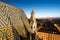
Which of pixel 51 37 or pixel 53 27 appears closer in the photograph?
pixel 51 37

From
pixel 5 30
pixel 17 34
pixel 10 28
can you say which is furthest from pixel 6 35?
pixel 17 34

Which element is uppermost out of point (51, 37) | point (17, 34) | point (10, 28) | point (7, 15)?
point (7, 15)

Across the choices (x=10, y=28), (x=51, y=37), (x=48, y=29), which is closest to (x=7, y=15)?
(x=10, y=28)

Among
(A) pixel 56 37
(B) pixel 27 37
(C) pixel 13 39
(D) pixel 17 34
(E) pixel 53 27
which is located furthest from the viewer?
(E) pixel 53 27

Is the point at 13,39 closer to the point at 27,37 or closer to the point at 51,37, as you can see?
the point at 27,37

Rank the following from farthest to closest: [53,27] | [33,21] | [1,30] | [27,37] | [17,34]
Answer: [53,27] < [33,21] < [27,37] < [17,34] < [1,30]

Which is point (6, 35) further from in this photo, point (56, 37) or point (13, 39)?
point (56, 37)

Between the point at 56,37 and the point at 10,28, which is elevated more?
the point at 10,28

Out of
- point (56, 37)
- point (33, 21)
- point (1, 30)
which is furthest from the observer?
point (33, 21)

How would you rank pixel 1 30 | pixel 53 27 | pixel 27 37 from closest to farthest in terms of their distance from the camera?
1. pixel 1 30
2. pixel 27 37
3. pixel 53 27
